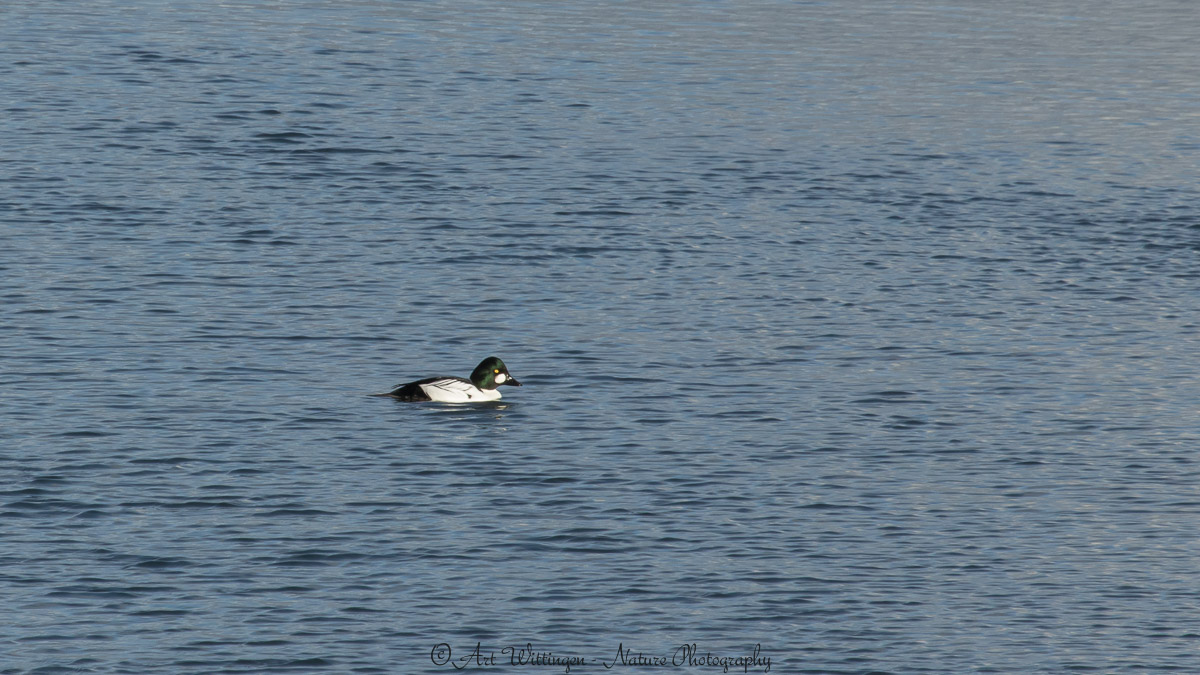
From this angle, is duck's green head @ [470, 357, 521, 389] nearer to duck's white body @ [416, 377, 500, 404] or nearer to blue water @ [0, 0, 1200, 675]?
duck's white body @ [416, 377, 500, 404]

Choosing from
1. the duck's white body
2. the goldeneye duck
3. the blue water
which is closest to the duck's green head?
the goldeneye duck

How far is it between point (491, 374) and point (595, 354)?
2.82 metres

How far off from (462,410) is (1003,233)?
51.2ft

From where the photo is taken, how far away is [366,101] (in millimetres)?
52156

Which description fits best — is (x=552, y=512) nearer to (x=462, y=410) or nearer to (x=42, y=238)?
(x=462, y=410)

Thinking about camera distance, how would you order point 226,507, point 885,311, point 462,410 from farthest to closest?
point 885,311 < point 462,410 < point 226,507

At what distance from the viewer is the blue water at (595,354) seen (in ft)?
71.1

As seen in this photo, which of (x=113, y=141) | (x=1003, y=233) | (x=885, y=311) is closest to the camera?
(x=885, y=311)

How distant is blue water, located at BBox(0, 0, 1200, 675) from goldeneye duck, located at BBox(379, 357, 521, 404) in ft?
0.88

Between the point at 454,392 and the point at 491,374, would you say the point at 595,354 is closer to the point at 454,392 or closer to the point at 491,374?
the point at 491,374

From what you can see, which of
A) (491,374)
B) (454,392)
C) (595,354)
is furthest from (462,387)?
(595,354)

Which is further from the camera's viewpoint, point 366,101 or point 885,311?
point 366,101

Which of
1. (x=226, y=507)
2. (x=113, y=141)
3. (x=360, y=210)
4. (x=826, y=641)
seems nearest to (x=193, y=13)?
(x=113, y=141)

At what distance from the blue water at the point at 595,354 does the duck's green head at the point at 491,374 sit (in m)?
0.37
